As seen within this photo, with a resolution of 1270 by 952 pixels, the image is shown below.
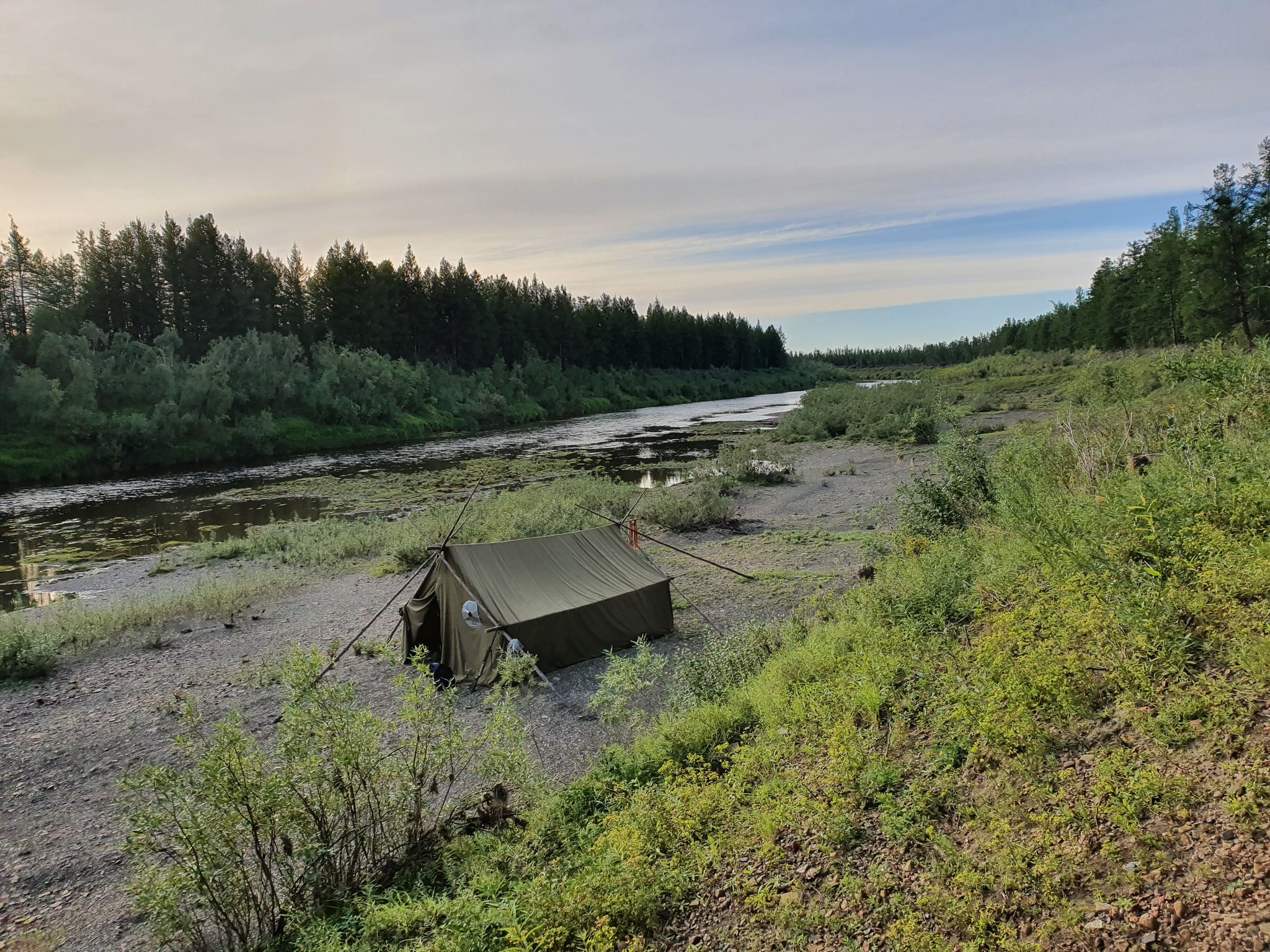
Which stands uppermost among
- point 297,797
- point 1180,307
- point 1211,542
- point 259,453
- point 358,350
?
point 358,350

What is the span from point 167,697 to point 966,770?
463 inches

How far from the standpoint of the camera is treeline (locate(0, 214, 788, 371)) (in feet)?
184

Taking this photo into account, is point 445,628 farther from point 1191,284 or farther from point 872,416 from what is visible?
point 1191,284

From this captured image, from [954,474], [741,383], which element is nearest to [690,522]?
[954,474]

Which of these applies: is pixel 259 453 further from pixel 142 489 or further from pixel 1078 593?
pixel 1078 593

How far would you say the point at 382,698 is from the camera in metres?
10.6

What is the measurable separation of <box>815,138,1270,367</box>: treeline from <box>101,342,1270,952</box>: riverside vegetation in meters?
23.0

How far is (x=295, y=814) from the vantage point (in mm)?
5473

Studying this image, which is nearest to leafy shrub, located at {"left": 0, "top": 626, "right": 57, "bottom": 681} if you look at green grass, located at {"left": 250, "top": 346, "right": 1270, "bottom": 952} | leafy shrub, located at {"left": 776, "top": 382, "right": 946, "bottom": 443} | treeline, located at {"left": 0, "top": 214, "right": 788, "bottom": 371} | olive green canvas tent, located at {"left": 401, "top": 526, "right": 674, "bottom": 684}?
olive green canvas tent, located at {"left": 401, "top": 526, "right": 674, "bottom": 684}

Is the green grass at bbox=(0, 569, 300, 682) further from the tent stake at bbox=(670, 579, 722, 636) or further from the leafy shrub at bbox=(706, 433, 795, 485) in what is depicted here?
the leafy shrub at bbox=(706, 433, 795, 485)

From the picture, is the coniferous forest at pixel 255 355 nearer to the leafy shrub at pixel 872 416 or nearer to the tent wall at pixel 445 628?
the leafy shrub at pixel 872 416

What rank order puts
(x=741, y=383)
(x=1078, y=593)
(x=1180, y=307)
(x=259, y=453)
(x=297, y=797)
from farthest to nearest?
1. (x=741, y=383)
2. (x=1180, y=307)
3. (x=259, y=453)
4. (x=1078, y=593)
5. (x=297, y=797)

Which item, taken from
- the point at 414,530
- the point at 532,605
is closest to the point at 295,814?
the point at 532,605

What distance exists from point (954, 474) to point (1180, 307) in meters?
53.1
